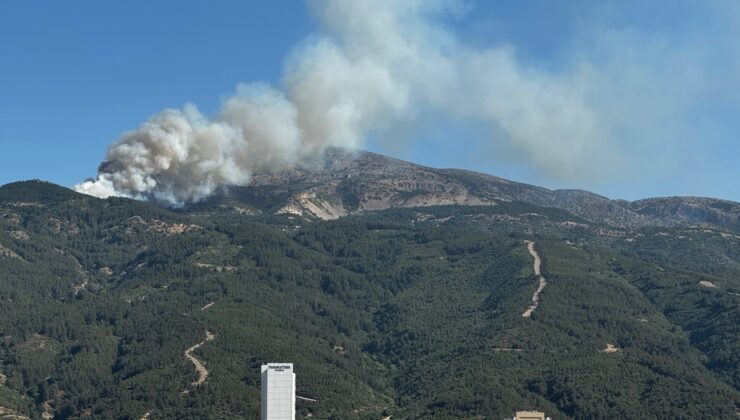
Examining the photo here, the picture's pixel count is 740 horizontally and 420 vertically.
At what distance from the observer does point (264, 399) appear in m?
191

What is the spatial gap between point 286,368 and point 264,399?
4927 mm

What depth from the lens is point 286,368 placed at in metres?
192

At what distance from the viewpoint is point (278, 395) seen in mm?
188875

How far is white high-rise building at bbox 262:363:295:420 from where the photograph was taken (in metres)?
187

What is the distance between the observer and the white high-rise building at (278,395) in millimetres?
187375
